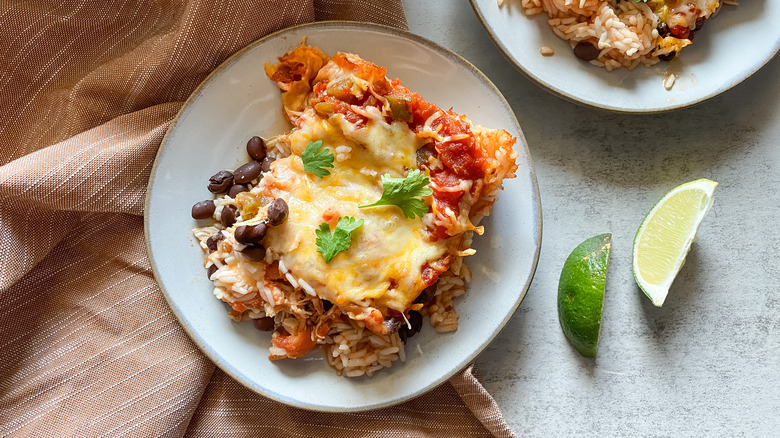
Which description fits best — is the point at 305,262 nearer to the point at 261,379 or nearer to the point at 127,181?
the point at 261,379

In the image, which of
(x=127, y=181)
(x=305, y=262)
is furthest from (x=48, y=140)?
(x=305, y=262)

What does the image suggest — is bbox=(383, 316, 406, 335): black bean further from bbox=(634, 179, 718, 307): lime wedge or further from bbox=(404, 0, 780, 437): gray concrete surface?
bbox=(634, 179, 718, 307): lime wedge

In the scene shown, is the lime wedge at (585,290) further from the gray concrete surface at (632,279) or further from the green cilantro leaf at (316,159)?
the green cilantro leaf at (316,159)

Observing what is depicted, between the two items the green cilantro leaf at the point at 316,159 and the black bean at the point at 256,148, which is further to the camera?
the black bean at the point at 256,148

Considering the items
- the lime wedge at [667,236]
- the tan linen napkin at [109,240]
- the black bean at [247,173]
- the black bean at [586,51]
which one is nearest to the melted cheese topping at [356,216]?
the black bean at [247,173]

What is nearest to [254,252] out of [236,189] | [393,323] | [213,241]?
[213,241]

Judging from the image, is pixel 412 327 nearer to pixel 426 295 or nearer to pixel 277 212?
pixel 426 295
